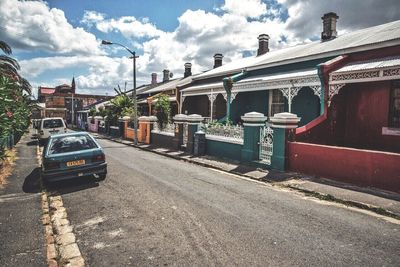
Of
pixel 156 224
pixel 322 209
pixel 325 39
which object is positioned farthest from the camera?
pixel 325 39

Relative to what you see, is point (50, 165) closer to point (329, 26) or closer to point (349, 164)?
point (349, 164)

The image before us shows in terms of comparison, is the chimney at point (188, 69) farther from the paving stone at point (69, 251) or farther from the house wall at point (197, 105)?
the paving stone at point (69, 251)

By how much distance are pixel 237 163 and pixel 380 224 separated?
6.28 meters

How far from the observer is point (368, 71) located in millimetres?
9367

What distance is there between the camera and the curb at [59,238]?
384cm

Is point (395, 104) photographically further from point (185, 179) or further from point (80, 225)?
point (80, 225)

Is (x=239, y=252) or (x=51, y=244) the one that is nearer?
(x=239, y=252)

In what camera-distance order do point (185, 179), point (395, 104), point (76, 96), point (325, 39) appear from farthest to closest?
point (76, 96) < point (325, 39) < point (395, 104) < point (185, 179)

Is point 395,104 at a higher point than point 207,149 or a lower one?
higher

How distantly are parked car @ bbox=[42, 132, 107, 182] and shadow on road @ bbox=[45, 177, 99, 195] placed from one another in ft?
1.03

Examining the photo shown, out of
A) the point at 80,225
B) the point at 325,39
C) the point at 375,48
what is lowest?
the point at 80,225

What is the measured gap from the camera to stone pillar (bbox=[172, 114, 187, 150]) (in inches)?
589

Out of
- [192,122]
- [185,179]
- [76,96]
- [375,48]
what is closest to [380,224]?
[185,179]

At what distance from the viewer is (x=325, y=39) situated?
16078 mm
